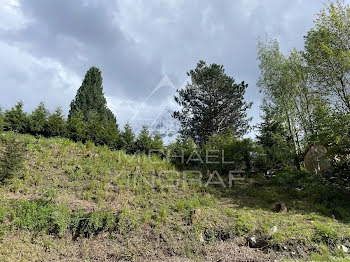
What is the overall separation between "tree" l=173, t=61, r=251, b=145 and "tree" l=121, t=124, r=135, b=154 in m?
8.32

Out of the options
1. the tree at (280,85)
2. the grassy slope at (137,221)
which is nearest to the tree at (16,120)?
the grassy slope at (137,221)

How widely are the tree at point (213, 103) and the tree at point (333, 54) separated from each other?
27.9 feet

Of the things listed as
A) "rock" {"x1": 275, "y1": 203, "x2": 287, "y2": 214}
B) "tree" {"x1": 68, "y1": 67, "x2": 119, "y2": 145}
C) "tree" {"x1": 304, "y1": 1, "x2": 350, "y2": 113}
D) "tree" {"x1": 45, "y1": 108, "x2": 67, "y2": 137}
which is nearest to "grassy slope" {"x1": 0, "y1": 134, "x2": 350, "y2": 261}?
"rock" {"x1": 275, "y1": 203, "x2": 287, "y2": 214}

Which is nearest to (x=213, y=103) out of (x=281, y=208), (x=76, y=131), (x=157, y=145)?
(x=157, y=145)

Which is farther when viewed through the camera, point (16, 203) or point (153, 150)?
point (153, 150)

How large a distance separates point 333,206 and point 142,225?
5.70 meters

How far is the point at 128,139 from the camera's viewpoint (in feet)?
31.6

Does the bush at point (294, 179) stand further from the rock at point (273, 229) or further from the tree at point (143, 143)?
the tree at point (143, 143)

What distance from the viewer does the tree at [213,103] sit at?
56.7 feet

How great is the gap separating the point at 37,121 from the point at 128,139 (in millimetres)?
3690

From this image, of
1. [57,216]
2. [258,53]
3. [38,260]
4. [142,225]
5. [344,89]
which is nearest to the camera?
[38,260]

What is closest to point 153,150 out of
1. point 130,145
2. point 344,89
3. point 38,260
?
point 130,145

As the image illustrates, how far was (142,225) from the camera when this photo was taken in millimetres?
4629

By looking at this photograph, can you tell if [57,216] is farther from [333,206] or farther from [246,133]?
[246,133]
